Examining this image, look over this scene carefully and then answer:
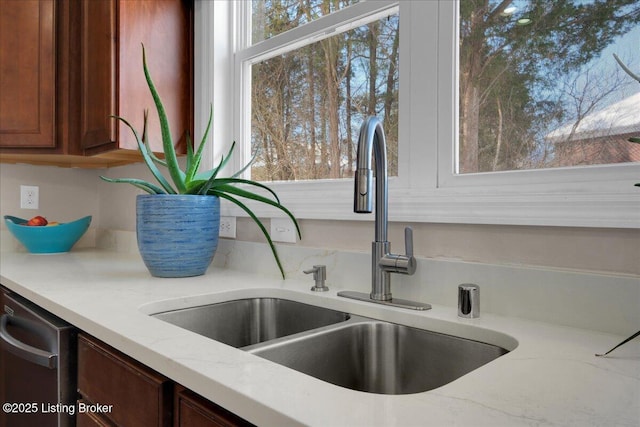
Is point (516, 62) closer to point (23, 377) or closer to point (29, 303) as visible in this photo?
point (29, 303)

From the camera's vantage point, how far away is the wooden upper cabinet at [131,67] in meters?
1.77

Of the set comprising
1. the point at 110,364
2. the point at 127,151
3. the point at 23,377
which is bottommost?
the point at 23,377

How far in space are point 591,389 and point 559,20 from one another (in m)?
0.80

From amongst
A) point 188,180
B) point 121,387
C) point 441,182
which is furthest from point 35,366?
point 441,182

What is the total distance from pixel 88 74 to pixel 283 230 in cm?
113

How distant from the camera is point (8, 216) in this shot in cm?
231

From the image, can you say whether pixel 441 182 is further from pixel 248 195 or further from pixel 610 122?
pixel 248 195

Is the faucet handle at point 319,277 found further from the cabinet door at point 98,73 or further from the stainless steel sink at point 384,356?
the cabinet door at point 98,73

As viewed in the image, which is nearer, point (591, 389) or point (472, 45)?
point (591, 389)

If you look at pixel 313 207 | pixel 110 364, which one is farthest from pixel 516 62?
pixel 110 364

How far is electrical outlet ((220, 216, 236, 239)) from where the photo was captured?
172 cm

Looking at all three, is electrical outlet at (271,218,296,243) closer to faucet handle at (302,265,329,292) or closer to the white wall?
the white wall

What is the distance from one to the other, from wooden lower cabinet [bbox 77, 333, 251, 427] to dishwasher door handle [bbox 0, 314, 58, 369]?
3.7 inches

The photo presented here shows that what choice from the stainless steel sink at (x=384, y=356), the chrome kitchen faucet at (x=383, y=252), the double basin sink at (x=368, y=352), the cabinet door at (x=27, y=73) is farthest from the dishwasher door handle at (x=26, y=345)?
the cabinet door at (x=27, y=73)
